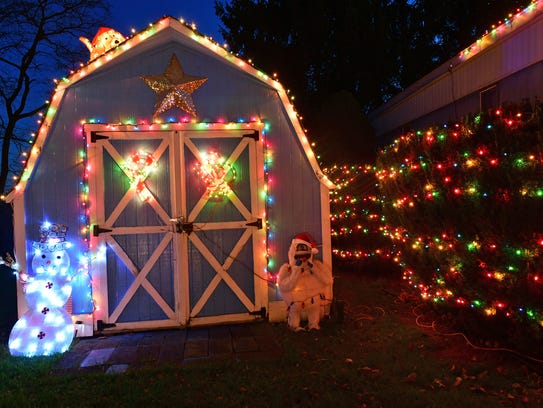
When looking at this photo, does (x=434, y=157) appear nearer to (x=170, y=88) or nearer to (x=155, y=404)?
(x=170, y=88)

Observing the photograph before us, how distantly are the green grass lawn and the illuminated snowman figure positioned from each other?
231 mm

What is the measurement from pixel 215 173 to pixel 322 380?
122 inches

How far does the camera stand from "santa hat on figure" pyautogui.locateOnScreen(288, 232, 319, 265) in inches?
235

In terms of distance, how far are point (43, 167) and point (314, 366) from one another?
13.9 ft

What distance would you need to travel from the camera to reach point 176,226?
6172mm

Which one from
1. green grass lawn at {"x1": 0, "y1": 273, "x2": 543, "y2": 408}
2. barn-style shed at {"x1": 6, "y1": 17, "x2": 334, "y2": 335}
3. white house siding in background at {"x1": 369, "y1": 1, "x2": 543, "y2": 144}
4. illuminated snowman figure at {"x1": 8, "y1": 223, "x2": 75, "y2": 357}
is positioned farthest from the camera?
white house siding in background at {"x1": 369, "y1": 1, "x2": 543, "y2": 144}

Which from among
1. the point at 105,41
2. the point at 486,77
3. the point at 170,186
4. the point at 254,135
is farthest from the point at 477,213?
the point at 105,41

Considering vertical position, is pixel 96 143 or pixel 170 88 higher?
pixel 170 88

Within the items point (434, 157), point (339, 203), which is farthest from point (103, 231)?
point (339, 203)

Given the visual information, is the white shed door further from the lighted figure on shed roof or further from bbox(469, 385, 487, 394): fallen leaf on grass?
bbox(469, 385, 487, 394): fallen leaf on grass

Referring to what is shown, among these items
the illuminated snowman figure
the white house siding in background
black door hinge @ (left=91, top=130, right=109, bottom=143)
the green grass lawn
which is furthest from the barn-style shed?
the white house siding in background

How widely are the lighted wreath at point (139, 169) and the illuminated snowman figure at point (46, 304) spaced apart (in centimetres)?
113

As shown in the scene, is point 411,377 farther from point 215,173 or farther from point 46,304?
point 46,304

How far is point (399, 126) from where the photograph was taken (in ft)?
40.5
